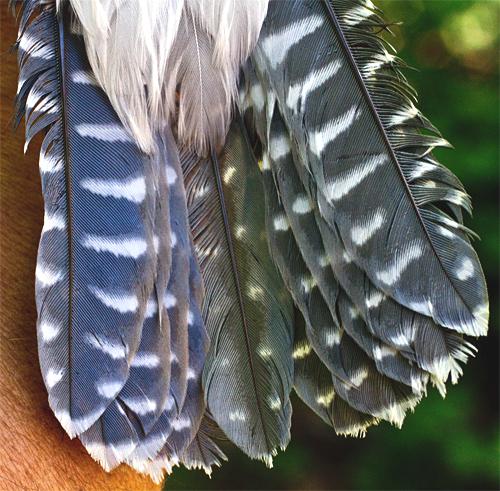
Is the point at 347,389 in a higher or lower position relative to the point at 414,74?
higher

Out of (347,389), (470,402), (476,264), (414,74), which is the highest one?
(476,264)

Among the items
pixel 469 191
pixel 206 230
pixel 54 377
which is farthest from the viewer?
pixel 469 191

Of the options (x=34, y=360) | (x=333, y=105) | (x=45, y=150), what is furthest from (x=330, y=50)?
(x=34, y=360)

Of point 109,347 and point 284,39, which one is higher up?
point 284,39

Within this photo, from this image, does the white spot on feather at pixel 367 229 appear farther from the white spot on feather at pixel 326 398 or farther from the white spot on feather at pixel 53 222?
the white spot on feather at pixel 53 222

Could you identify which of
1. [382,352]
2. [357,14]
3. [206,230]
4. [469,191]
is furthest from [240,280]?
[469,191]

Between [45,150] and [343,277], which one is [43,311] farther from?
[343,277]

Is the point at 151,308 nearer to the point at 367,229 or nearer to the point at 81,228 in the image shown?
the point at 81,228

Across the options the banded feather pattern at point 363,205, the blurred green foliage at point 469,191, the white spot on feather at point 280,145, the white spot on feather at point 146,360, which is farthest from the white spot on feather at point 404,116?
the blurred green foliage at point 469,191
